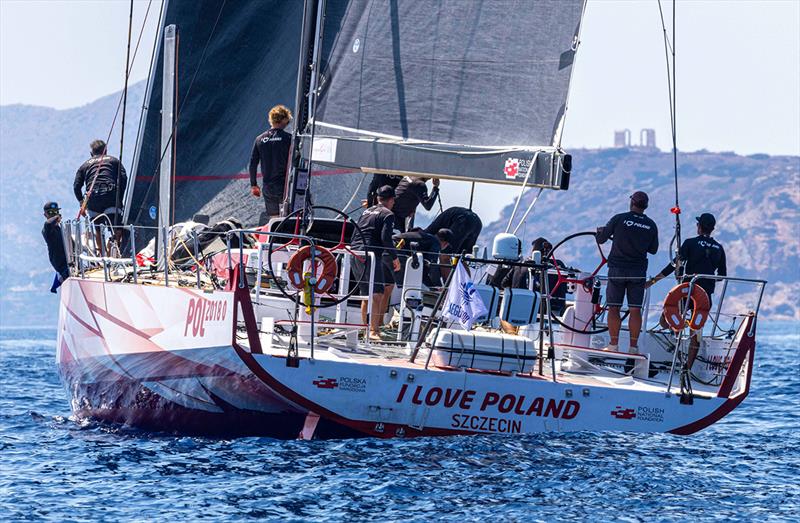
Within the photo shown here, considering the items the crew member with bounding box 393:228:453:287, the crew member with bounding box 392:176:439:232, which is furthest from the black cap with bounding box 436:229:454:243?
the crew member with bounding box 392:176:439:232

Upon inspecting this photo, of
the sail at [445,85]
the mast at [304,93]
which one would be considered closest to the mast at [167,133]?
the mast at [304,93]

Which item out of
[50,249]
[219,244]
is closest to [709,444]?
[219,244]

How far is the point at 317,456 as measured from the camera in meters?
8.80

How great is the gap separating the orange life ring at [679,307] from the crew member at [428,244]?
2.14 meters

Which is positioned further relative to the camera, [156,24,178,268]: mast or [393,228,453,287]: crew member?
[156,24,178,268]: mast

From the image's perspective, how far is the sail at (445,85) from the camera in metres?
11.3

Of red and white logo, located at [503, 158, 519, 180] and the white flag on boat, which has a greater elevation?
red and white logo, located at [503, 158, 519, 180]

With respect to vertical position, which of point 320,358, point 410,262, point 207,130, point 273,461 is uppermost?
point 207,130

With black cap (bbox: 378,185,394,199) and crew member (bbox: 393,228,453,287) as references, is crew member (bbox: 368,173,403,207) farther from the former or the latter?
black cap (bbox: 378,185,394,199)

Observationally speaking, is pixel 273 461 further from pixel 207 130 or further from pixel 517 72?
pixel 207 130

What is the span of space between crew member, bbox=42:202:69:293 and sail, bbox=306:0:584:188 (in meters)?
4.05

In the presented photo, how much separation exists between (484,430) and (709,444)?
2.57 metres

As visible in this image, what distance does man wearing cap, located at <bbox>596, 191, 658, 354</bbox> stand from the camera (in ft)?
34.7

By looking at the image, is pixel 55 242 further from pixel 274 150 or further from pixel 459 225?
pixel 459 225
